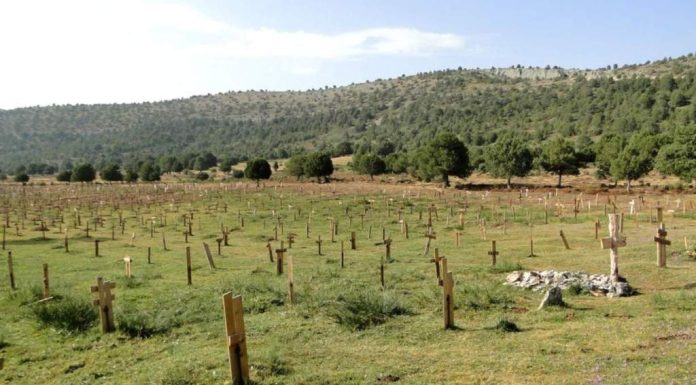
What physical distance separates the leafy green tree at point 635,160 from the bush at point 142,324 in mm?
66372

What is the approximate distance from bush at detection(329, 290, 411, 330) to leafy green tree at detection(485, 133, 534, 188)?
6641 cm

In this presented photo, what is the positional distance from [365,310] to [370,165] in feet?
289

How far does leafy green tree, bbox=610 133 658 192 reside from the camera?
70.4 meters

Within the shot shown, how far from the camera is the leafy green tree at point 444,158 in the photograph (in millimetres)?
80062

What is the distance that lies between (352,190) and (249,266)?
4349 centimetres

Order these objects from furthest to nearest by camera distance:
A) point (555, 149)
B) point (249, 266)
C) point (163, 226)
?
point (555, 149)
point (163, 226)
point (249, 266)

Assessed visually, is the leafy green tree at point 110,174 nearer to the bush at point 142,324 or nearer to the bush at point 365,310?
the bush at point 142,324

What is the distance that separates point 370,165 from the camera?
103 m

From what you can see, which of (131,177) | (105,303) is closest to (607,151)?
(105,303)

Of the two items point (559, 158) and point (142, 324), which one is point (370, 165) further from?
point (142, 324)

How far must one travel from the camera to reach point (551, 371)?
995 cm

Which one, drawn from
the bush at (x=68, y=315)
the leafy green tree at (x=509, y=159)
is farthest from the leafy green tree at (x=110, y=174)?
the bush at (x=68, y=315)

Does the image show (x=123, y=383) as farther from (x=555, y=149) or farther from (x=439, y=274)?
(x=555, y=149)

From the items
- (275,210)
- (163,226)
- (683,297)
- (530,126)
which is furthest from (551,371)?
(530,126)
